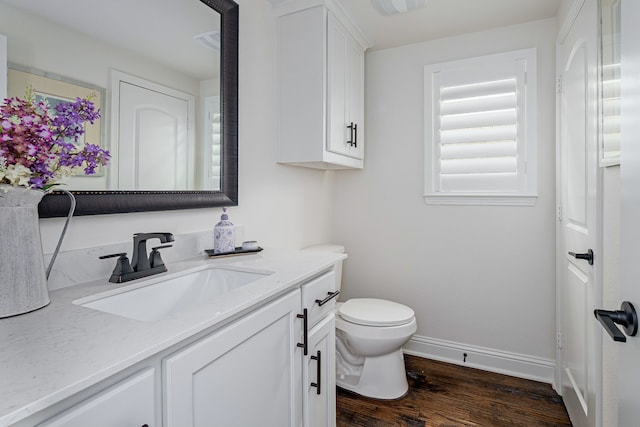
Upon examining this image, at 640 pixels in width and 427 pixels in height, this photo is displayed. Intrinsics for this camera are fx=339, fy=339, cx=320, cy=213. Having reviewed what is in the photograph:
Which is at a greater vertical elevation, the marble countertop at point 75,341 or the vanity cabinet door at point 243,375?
the marble countertop at point 75,341

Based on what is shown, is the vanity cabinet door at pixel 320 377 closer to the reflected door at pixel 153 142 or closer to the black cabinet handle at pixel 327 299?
the black cabinet handle at pixel 327 299

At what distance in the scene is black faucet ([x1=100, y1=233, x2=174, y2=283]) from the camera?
3.49ft

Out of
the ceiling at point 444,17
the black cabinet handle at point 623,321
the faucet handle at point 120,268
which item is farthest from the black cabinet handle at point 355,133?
the black cabinet handle at point 623,321

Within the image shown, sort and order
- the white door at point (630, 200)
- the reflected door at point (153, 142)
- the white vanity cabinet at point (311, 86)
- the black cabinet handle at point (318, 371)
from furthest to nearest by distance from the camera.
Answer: the white vanity cabinet at point (311, 86)
the black cabinet handle at point (318, 371)
the reflected door at point (153, 142)
the white door at point (630, 200)

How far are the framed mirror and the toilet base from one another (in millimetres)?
1259

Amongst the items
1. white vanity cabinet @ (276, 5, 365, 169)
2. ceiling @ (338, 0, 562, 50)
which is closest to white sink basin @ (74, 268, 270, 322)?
white vanity cabinet @ (276, 5, 365, 169)

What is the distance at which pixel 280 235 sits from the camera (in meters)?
2.08

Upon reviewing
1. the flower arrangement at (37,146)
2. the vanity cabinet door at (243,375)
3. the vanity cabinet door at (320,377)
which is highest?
the flower arrangement at (37,146)

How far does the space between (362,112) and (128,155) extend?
5.49 feet

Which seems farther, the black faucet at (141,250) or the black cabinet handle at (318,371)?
the black cabinet handle at (318,371)

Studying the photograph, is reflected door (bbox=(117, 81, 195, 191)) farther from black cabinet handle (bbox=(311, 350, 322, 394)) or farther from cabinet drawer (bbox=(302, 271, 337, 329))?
black cabinet handle (bbox=(311, 350, 322, 394))

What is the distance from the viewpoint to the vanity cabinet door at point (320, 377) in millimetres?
1255

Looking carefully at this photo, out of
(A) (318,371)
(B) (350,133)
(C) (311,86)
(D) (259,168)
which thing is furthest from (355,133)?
(A) (318,371)

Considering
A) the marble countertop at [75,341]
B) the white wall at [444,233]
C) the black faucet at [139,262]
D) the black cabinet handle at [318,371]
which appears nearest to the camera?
the marble countertop at [75,341]
